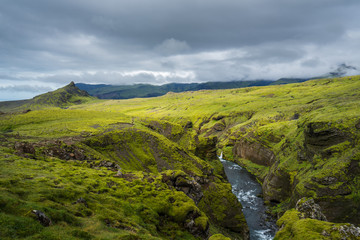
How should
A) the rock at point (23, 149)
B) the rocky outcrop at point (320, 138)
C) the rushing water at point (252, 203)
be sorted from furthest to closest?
the rocky outcrop at point (320, 138)
the rushing water at point (252, 203)
the rock at point (23, 149)

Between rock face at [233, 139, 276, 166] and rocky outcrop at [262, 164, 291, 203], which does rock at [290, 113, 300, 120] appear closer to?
rock face at [233, 139, 276, 166]

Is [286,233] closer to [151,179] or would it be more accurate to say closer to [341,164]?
[151,179]

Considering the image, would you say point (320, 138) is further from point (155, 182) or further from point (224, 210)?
point (155, 182)

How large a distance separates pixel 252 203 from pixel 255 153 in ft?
166

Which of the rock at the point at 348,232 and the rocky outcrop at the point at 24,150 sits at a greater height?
the rocky outcrop at the point at 24,150

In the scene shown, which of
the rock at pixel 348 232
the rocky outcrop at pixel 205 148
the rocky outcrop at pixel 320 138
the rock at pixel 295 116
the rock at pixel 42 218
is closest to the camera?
the rock at pixel 42 218

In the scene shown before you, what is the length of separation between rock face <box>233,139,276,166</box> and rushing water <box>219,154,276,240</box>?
10969 mm

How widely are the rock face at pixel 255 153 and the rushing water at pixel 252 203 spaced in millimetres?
10969

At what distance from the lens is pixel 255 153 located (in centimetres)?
13125

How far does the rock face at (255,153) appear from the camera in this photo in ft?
394

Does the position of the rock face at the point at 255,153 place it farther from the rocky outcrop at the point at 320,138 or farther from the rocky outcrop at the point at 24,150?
the rocky outcrop at the point at 24,150

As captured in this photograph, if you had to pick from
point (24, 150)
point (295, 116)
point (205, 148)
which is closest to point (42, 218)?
point (24, 150)

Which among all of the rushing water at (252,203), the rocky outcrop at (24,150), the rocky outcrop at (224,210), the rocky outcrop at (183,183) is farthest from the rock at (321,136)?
the rocky outcrop at (24,150)

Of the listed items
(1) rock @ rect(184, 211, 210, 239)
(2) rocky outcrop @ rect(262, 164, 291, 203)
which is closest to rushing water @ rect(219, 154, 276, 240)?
(2) rocky outcrop @ rect(262, 164, 291, 203)
